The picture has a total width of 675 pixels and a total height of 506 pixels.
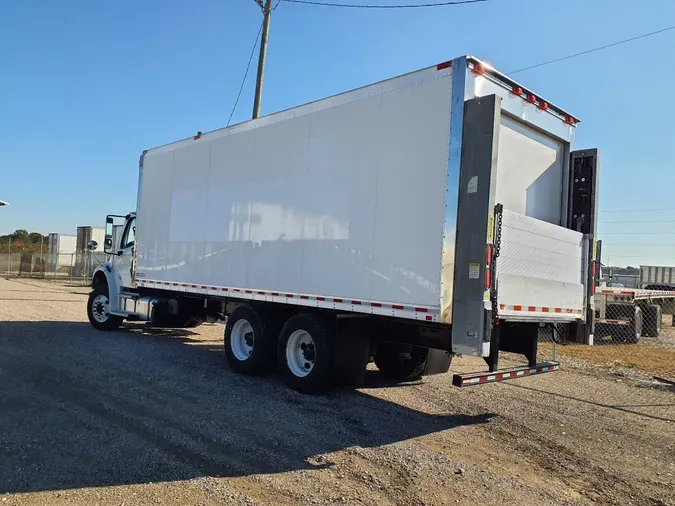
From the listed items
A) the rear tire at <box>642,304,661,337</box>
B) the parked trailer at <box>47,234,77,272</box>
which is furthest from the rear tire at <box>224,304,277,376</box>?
the parked trailer at <box>47,234,77,272</box>

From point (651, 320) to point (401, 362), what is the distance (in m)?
11.6

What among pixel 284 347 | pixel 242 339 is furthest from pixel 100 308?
pixel 284 347

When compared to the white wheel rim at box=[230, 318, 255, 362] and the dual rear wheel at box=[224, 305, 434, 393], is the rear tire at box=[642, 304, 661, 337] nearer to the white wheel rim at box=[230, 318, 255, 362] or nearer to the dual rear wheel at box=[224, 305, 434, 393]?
the dual rear wheel at box=[224, 305, 434, 393]

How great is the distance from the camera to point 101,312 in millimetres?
12555

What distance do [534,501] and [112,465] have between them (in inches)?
134

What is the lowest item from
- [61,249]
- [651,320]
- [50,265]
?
[651,320]

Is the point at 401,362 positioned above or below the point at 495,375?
below

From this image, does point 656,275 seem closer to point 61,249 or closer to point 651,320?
point 651,320

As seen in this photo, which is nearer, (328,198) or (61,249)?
(328,198)

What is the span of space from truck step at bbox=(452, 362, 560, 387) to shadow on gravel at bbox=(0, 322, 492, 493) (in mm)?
708

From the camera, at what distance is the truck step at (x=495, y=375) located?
566 centimetres

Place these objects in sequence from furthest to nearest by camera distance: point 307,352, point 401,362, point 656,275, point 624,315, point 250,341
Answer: point 656,275 < point 624,315 < point 250,341 < point 401,362 < point 307,352

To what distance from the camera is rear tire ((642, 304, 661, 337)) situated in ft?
53.4

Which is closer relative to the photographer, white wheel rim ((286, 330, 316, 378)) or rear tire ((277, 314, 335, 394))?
rear tire ((277, 314, 335, 394))
